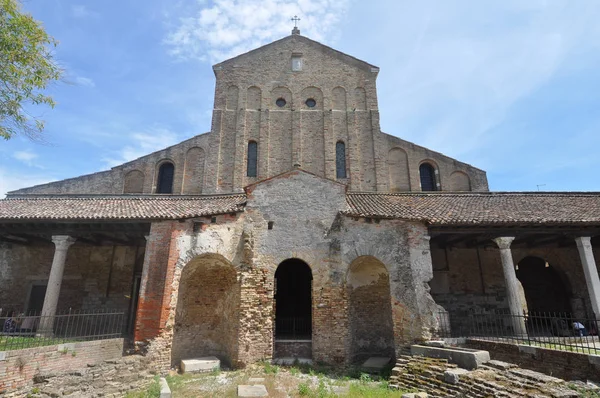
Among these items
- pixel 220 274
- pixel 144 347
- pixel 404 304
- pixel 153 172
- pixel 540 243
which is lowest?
pixel 144 347

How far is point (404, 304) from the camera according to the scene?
11.2 meters

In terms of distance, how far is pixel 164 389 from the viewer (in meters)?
8.51

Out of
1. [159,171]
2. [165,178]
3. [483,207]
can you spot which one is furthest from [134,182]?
[483,207]

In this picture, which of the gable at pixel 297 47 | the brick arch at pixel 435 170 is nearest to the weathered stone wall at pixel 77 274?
the gable at pixel 297 47

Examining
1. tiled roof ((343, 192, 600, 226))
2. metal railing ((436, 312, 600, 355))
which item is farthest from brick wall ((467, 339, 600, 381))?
tiled roof ((343, 192, 600, 226))

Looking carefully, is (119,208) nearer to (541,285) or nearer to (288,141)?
(288,141)

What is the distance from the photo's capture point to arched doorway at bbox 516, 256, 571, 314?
16.0 metres

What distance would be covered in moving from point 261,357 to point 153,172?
11.4m

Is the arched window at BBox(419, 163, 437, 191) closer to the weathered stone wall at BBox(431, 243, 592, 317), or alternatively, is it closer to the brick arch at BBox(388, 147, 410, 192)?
the brick arch at BBox(388, 147, 410, 192)

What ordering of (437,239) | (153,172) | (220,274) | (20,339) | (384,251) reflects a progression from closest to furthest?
(20,339), (384,251), (220,274), (437,239), (153,172)

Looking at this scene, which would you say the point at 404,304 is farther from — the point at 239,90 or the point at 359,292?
the point at 239,90

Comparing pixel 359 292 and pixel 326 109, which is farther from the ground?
pixel 326 109

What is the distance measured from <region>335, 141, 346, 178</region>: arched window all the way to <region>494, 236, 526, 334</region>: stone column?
8.09m

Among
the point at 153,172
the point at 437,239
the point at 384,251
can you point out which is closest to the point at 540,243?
the point at 437,239
